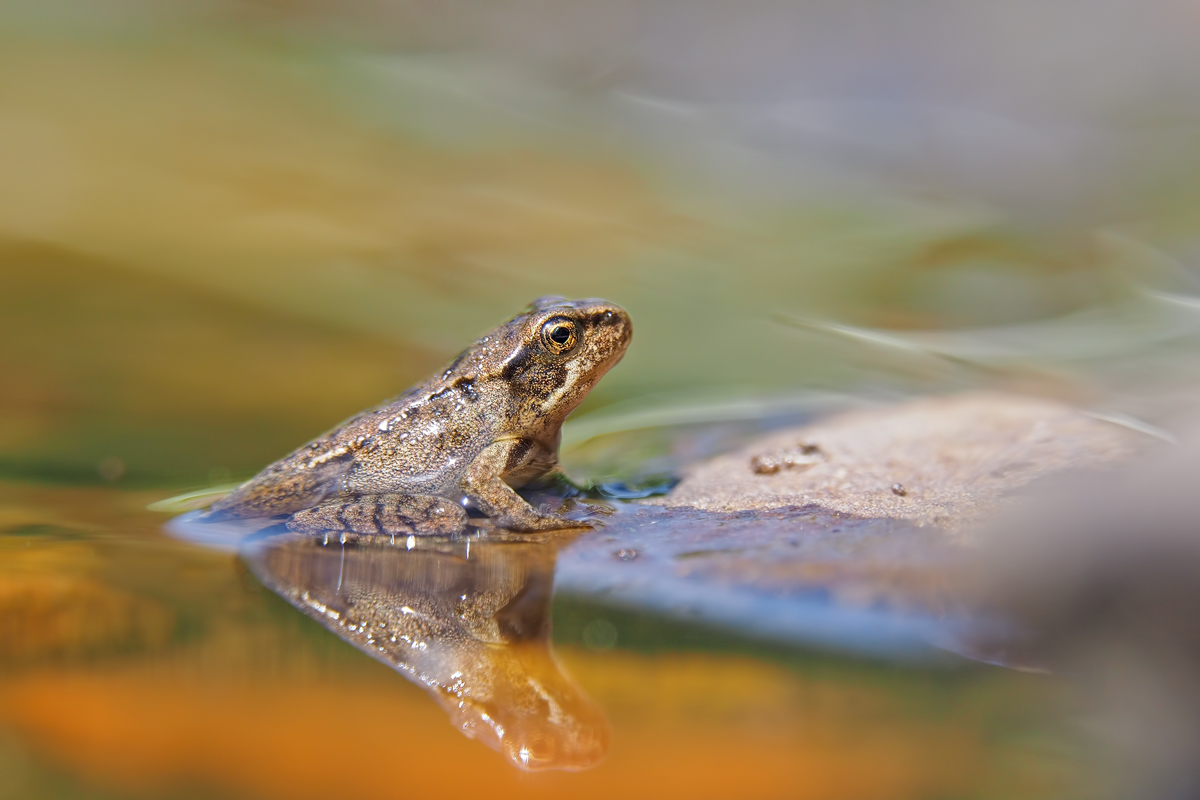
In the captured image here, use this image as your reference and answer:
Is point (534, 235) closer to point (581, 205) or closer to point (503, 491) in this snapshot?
point (581, 205)

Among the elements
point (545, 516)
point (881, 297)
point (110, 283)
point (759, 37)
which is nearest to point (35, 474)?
point (110, 283)

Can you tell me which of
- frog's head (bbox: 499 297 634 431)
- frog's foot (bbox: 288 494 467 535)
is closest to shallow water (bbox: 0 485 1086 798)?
frog's foot (bbox: 288 494 467 535)

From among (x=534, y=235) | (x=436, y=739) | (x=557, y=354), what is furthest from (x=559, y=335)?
(x=534, y=235)

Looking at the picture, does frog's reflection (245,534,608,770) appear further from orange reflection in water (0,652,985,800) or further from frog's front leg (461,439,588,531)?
frog's front leg (461,439,588,531)

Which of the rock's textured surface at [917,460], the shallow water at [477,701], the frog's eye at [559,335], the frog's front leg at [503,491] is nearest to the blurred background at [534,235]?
the shallow water at [477,701]

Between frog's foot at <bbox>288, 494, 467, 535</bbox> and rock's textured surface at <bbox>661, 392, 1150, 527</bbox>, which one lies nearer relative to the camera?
→ rock's textured surface at <bbox>661, 392, 1150, 527</bbox>

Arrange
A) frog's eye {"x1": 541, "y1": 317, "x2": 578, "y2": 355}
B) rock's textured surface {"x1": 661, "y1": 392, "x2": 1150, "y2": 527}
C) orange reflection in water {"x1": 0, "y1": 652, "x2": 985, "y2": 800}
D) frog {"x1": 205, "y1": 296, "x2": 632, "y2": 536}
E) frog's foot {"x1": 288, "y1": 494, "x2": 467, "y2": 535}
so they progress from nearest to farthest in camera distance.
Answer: orange reflection in water {"x1": 0, "y1": 652, "x2": 985, "y2": 800} < rock's textured surface {"x1": 661, "y1": 392, "x2": 1150, "y2": 527} < frog's foot {"x1": 288, "y1": 494, "x2": 467, "y2": 535} < frog {"x1": 205, "y1": 296, "x2": 632, "y2": 536} < frog's eye {"x1": 541, "y1": 317, "x2": 578, "y2": 355}

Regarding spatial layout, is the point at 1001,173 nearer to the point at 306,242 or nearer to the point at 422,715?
the point at 306,242
